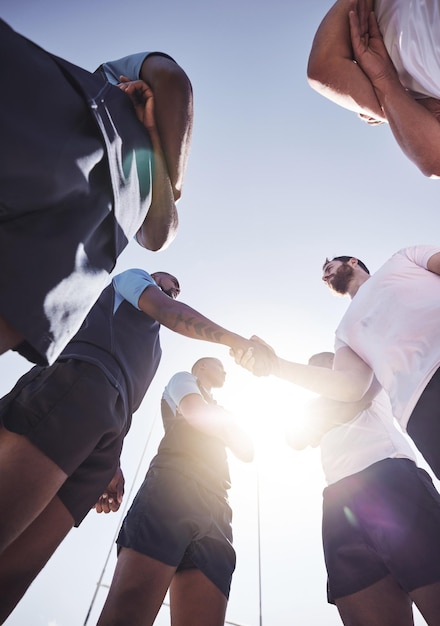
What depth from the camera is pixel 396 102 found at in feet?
4.28

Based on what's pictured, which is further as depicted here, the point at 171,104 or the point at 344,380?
the point at 344,380

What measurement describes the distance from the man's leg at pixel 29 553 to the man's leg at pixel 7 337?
119 centimetres

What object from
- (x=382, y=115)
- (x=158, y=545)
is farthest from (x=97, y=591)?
(x=382, y=115)

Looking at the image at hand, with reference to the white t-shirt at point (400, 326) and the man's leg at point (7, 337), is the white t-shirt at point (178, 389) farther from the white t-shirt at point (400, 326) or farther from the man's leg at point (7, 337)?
the man's leg at point (7, 337)

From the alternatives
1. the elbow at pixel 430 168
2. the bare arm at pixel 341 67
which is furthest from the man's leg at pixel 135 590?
the bare arm at pixel 341 67

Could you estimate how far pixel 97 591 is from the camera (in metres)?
5.03

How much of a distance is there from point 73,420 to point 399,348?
150 centimetres

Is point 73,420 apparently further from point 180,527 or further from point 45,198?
point 180,527

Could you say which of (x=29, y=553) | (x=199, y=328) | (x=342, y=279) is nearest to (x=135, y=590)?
(x=29, y=553)

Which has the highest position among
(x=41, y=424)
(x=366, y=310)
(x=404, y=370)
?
(x=366, y=310)

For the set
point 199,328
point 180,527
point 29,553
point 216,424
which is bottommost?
point 180,527

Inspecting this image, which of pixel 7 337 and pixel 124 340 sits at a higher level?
pixel 7 337

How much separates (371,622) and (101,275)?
88.6 inches

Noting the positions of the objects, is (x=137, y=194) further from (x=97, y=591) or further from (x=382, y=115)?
(x=97, y=591)
